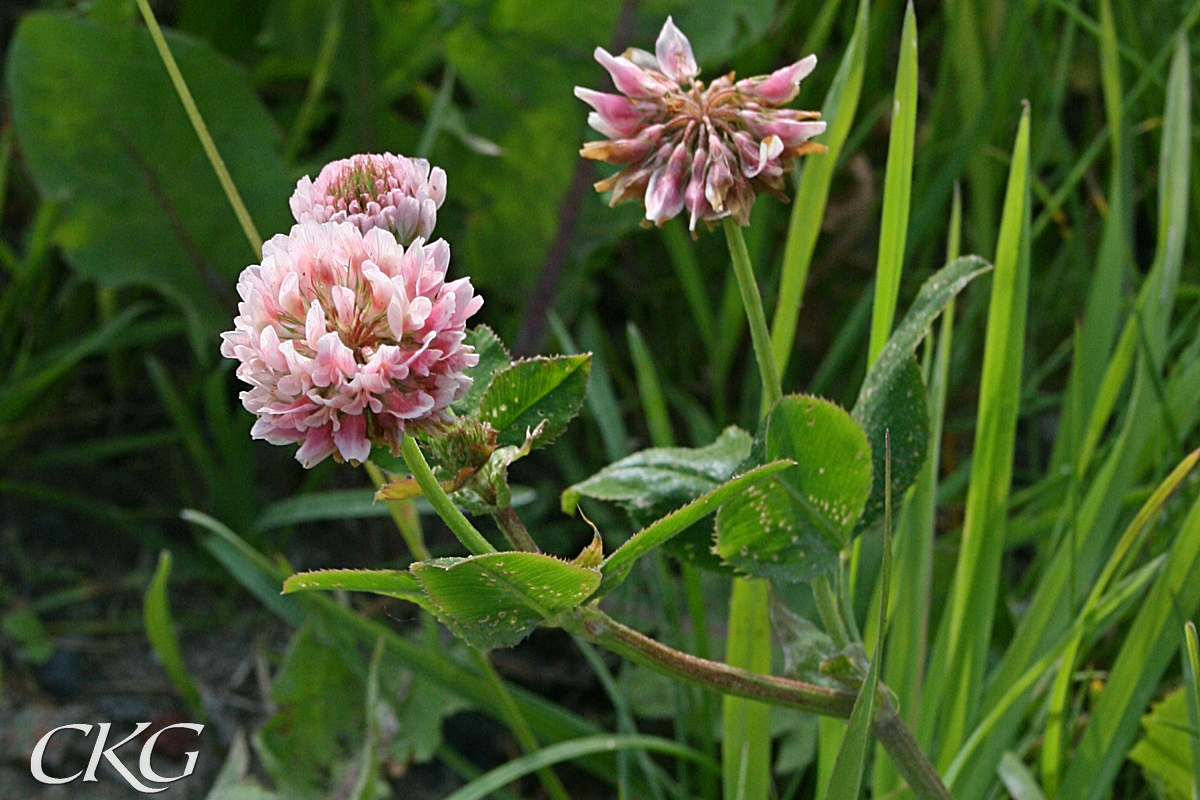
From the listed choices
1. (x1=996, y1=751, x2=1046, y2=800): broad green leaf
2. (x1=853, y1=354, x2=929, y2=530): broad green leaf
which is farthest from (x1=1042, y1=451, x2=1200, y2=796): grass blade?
(x1=853, y1=354, x2=929, y2=530): broad green leaf

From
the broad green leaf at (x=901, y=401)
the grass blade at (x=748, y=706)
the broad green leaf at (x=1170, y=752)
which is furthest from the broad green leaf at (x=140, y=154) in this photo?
the broad green leaf at (x=1170, y=752)

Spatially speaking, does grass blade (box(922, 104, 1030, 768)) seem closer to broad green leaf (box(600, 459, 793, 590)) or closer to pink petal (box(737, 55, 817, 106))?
pink petal (box(737, 55, 817, 106))

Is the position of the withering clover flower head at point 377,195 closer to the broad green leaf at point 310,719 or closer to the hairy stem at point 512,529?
the hairy stem at point 512,529

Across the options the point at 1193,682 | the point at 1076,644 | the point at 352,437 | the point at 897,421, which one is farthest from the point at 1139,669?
the point at 352,437

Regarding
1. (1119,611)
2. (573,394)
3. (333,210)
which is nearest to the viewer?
(333,210)

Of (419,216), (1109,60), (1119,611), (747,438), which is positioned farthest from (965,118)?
(419,216)

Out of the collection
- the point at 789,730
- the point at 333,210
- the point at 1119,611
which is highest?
the point at 333,210

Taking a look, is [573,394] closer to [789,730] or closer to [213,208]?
[789,730]
